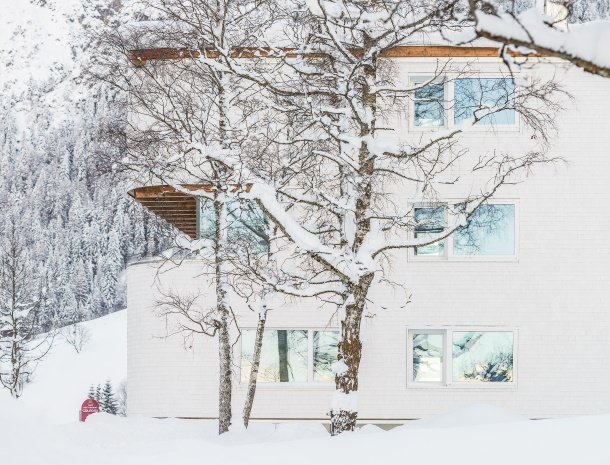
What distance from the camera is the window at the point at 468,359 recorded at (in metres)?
18.4

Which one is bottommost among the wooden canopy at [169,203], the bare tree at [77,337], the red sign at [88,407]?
the bare tree at [77,337]

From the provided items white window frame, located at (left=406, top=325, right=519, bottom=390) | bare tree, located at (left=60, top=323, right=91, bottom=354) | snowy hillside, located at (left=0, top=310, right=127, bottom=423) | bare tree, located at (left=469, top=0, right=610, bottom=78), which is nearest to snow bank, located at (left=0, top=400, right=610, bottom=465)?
bare tree, located at (left=469, top=0, right=610, bottom=78)

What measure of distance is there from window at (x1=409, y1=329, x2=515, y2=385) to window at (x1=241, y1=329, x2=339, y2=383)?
67.3 inches

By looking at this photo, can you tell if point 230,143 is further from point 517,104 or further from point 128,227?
point 128,227

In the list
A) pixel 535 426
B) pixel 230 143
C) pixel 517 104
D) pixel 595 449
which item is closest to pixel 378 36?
pixel 517 104

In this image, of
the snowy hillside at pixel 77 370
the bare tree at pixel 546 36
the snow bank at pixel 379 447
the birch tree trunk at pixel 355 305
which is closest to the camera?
the bare tree at pixel 546 36

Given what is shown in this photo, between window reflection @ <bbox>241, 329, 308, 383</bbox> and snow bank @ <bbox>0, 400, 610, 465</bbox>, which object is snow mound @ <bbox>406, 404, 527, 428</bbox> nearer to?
snow bank @ <bbox>0, 400, 610, 465</bbox>

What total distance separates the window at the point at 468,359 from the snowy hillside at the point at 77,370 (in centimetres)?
5220

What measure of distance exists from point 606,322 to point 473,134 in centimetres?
466

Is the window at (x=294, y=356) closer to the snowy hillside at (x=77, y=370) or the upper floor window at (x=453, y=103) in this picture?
the upper floor window at (x=453, y=103)

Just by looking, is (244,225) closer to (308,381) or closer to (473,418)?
(308,381)

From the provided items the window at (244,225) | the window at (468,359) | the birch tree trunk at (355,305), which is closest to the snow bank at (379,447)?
the birch tree trunk at (355,305)

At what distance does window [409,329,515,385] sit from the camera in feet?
60.3

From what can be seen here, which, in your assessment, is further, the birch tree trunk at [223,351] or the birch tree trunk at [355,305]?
the birch tree trunk at [223,351]
